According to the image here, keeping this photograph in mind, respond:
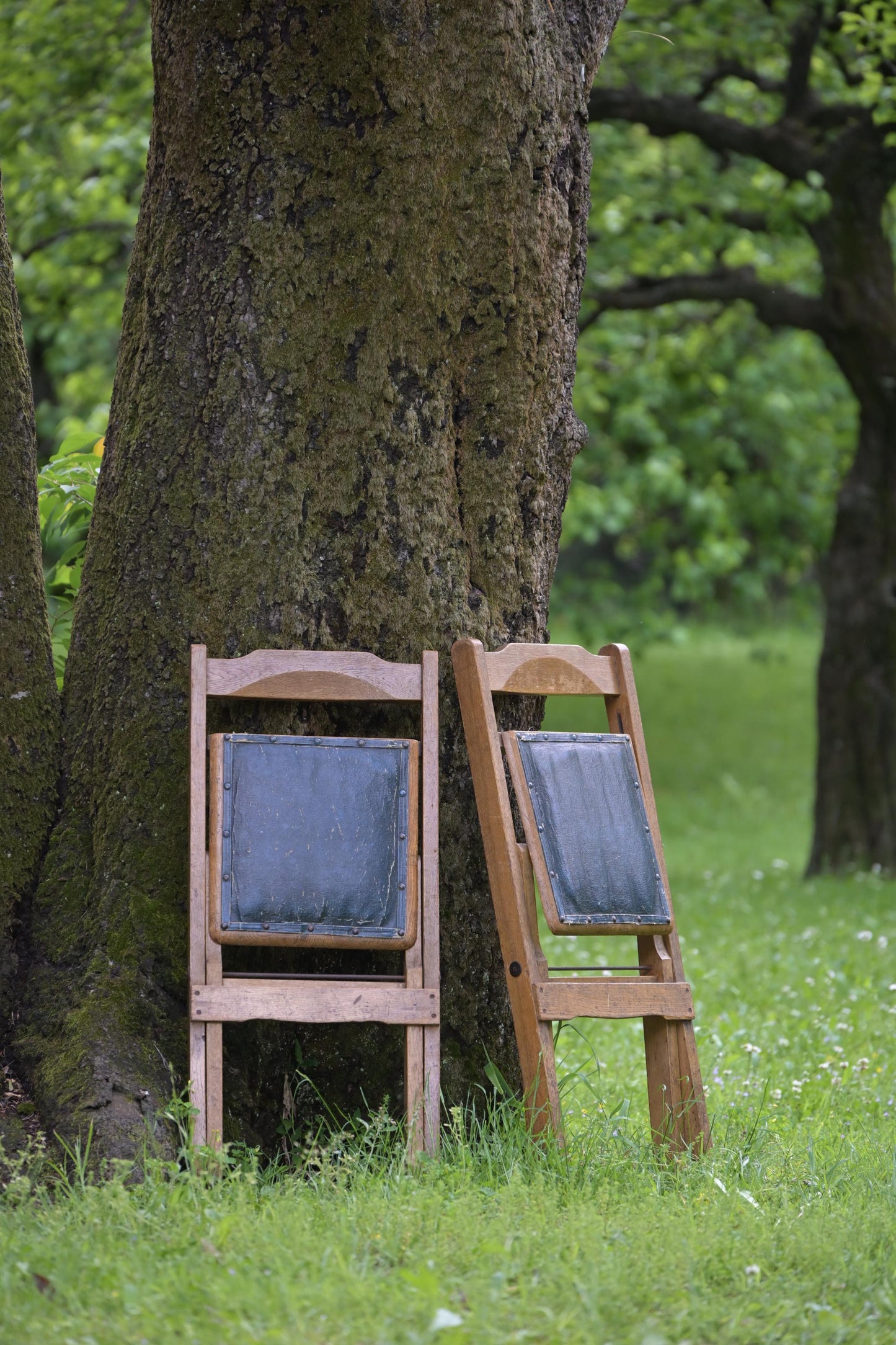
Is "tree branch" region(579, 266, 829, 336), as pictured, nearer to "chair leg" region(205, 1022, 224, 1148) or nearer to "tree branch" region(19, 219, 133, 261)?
"tree branch" region(19, 219, 133, 261)

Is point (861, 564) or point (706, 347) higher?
point (706, 347)

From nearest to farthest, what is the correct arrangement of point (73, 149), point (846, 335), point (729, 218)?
point (846, 335)
point (729, 218)
point (73, 149)

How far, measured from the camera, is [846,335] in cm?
1182

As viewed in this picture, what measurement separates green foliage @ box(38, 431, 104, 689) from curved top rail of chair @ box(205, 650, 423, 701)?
1305 mm

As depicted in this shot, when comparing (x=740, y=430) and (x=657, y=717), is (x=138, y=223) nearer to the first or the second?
(x=740, y=430)

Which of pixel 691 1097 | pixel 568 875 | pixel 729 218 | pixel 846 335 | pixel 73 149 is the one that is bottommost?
Answer: pixel 691 1097

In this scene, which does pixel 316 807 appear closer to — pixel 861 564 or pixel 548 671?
pixel 548 671

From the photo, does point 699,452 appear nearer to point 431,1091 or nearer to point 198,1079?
point 431,1091

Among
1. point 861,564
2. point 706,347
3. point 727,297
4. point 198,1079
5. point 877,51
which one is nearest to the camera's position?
point 198,1079

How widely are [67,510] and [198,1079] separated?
7.44 feet

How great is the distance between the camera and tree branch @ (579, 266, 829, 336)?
11977mm

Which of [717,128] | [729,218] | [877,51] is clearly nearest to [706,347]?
[729,218]

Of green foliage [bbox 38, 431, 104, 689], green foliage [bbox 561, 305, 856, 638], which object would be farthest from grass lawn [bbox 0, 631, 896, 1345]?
A: green foliage [bbox 561, 305, 856, 638]

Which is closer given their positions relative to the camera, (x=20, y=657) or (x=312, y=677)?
(x=312, y=677)
